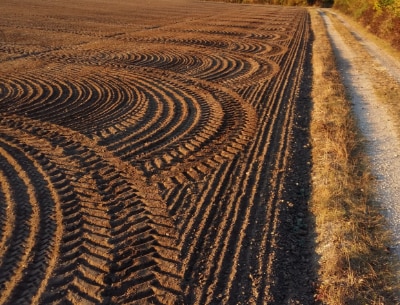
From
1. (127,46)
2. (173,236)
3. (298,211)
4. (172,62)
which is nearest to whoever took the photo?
(173,236)

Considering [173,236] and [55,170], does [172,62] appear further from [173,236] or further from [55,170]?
[173,236]

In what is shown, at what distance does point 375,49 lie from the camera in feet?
79.7

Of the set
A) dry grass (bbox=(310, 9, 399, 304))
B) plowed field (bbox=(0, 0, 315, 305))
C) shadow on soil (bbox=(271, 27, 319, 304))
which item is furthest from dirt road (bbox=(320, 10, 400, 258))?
plowed field (bbox=(0, 0, 315, 305))

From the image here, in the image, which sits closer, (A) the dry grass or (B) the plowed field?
(A) the dry grass

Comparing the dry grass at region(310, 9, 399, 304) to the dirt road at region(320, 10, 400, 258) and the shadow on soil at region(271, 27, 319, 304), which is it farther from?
the dirt road at region(320, 10, 400, 258)

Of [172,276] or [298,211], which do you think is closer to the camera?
[172,276]

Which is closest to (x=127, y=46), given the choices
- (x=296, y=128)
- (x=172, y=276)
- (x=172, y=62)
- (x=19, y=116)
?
(x=172, y=62)

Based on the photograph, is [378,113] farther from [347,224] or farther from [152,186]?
[152,186]

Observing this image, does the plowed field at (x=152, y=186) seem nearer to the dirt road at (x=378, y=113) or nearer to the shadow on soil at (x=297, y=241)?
the shadow on soil at (x=297, y=241)

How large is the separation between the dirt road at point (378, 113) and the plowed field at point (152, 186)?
1445 mm

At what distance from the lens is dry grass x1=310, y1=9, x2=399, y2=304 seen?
5.03 meters

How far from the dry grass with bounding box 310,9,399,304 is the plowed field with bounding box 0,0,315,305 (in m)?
0.27

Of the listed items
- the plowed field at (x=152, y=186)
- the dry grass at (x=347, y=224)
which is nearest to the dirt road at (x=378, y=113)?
the dry grass at (x=347, y=224)

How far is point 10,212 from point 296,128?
7216mm
